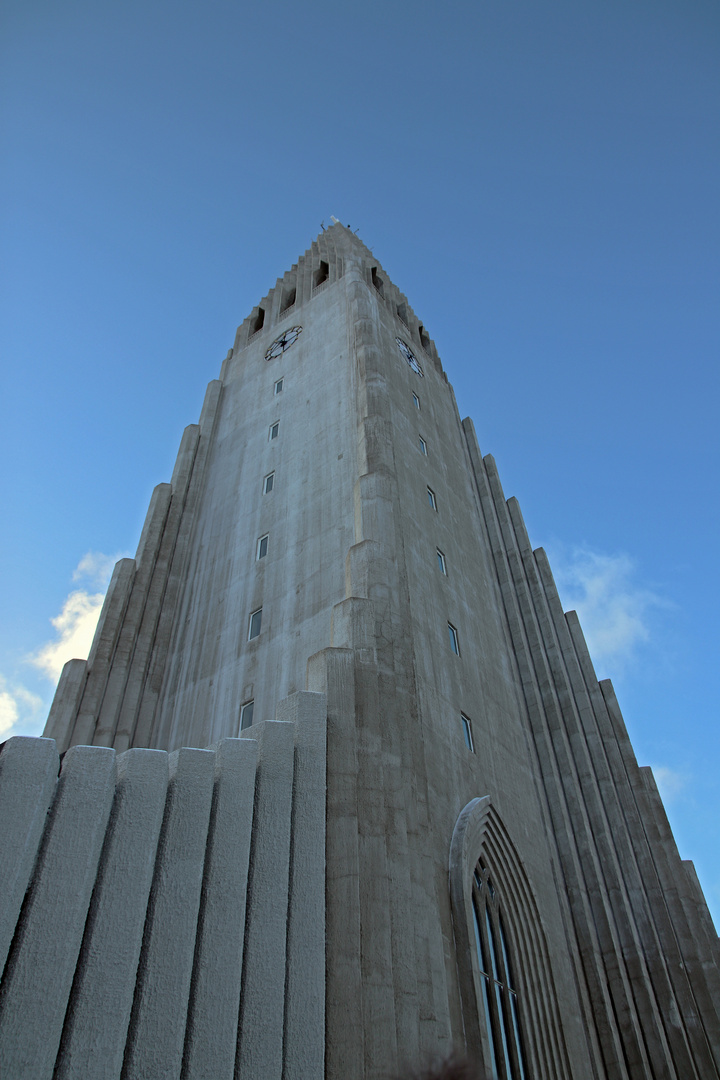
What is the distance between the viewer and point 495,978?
15586mm

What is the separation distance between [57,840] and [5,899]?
0.99 meters

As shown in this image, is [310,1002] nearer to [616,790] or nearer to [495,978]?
[495,978]

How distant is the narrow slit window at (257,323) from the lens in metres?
36.8

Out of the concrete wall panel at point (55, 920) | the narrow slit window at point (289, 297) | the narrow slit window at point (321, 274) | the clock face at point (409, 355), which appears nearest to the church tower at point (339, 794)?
the concrete wall panel at point (55, 920)

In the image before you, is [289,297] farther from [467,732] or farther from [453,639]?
[467,732]

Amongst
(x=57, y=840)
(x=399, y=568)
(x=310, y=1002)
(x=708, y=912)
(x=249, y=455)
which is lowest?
(x=310, y=1002)

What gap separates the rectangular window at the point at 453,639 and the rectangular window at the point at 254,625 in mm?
5130

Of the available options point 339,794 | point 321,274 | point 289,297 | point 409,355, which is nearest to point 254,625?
point 339,794

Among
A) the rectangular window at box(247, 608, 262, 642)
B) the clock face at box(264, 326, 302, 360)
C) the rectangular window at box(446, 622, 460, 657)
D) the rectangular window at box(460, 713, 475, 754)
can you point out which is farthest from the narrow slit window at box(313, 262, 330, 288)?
the rectangular window at box(460, 713, 475, 754)

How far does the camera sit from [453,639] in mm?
20703

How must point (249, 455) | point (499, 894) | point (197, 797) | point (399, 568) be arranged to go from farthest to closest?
point (249, 455) → point (399, 568) → point (499, 894) → point (197, 797)

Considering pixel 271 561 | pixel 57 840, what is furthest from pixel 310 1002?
pixel 271 561

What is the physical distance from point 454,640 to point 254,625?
5.45 meters

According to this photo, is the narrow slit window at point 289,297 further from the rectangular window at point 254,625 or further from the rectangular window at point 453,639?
the rectangular window at point 453,639
